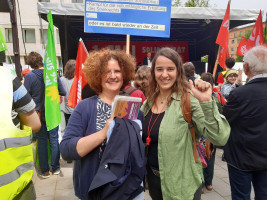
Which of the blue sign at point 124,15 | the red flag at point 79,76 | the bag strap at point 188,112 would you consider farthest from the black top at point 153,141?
the blue sign at point 124,15

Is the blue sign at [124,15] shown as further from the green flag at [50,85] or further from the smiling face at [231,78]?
the smiling face at [231,78]

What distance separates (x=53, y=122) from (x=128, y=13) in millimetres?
1992

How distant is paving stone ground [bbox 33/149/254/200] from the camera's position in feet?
10.4

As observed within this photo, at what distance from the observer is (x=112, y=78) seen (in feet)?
5.11

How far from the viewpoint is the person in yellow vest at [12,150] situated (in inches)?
43.9

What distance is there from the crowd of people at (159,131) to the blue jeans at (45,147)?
6.62 ft

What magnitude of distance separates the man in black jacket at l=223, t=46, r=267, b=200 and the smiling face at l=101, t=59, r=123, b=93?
119cm

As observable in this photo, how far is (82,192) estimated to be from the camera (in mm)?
1361

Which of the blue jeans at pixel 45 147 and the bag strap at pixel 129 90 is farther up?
the bag strap at pixel 129 90

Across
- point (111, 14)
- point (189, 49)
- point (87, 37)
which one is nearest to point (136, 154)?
point (111, 14)

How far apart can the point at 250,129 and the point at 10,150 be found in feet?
6.44

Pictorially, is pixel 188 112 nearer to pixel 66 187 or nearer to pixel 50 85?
pixel 50 85

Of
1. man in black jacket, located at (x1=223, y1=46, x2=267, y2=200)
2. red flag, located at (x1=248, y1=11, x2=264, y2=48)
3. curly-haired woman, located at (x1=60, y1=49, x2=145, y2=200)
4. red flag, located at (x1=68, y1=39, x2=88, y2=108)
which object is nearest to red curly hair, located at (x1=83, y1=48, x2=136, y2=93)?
curly-haired woman, located at (x1=60, y1=49, x2=145, y2=200)

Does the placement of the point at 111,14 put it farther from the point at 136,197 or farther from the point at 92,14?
the point at 136,197
